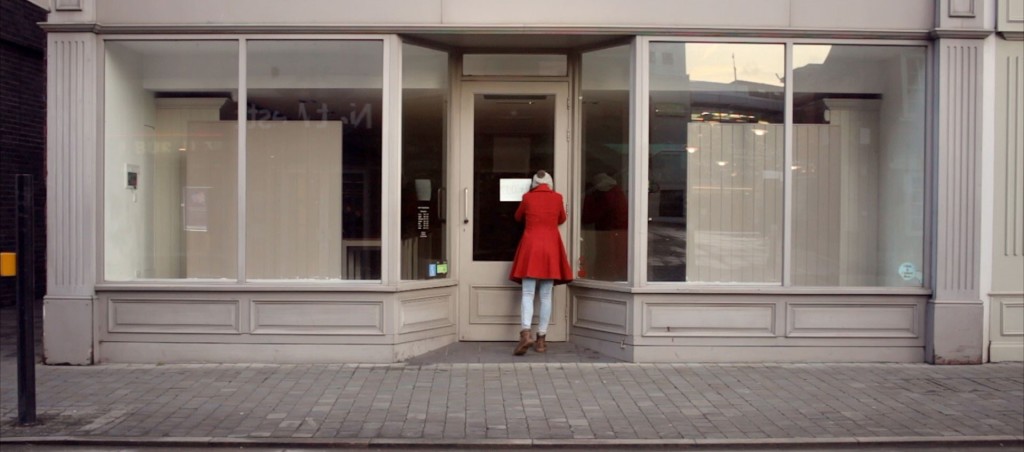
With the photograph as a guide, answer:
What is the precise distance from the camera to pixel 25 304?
23.0 feet

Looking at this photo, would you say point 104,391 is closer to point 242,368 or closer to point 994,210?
point 242,368

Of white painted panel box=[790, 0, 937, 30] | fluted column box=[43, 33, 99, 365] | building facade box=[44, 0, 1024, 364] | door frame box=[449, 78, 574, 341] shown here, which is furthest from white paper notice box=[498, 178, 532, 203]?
fluted column box=[43, 33, 99, 365]

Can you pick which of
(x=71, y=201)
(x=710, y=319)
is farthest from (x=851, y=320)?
(x=71, y=201)

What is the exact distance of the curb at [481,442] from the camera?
6691 mm

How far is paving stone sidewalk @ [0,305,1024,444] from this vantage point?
699 centimetres

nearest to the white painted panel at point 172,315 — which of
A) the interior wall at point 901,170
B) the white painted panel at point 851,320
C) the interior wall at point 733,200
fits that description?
the interior wall at point 733,200

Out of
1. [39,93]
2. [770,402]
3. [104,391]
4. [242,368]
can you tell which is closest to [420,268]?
[242,368]

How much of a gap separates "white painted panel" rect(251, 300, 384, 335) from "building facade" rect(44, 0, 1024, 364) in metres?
0.02

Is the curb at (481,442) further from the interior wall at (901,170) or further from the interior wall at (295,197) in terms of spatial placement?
the interior wall at (901,170)

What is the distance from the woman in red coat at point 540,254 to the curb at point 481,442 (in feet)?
9.70

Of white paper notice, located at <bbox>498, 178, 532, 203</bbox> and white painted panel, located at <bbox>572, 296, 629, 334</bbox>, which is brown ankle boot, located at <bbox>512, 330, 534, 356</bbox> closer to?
white painted panel, located at <bbox>572, 296, 629, 334</bbox>

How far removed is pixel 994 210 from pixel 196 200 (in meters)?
7.92

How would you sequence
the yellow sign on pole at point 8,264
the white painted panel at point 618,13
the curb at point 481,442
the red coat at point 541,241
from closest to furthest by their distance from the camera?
the curb at point 481,442, the yellow sign on pole at point 8,264, the white painted panel at point 618,13, the red coat at point 541,241

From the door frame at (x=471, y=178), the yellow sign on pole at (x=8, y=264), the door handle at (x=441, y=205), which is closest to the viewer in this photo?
the yellow sign on pole at (x=8, y=264)
